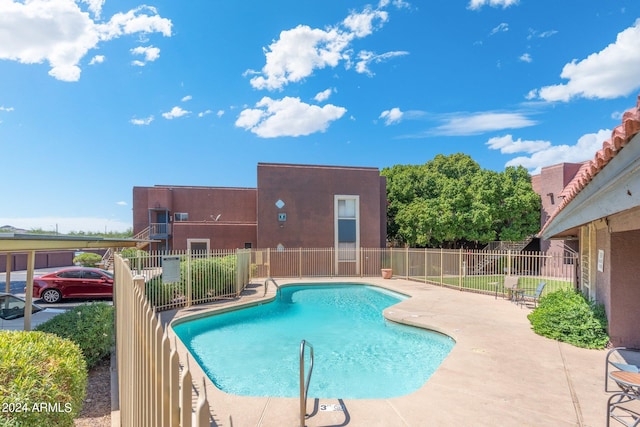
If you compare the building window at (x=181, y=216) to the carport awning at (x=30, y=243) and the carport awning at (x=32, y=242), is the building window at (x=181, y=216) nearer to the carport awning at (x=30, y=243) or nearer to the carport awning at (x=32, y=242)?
the carport awning at (x=30, y=243)

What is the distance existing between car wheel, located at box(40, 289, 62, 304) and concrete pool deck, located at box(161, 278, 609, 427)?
362 inches

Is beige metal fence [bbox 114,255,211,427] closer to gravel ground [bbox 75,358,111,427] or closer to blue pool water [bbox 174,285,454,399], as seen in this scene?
gravel ground [bbox 75,358,111,427]

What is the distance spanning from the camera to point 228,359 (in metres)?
7.65

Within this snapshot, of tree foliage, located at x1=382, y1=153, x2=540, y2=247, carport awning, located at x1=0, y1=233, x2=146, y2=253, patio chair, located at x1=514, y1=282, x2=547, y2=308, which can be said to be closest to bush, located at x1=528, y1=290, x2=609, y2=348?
patio chair, located at x1=514, y1=282, x2=547, y2=308

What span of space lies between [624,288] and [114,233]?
39282 mm

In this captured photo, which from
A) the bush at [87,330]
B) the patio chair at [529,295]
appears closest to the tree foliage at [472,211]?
the patio chair at [529,295]

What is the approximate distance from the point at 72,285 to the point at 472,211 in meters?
24.3

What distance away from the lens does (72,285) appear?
13125 mm

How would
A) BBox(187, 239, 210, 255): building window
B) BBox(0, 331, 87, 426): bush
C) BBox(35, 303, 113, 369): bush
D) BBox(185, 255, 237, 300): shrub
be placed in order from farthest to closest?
BBox(187, 239, 210, 255): building window → BBox(185, 255, 237, 300): shrub → BBox(35, 303, 113, 369): bush → BBox(0, 331, 87, 426): bush

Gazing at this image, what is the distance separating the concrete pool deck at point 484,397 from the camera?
4121 millimetres

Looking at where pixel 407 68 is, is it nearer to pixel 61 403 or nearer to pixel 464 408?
pixel 464 408

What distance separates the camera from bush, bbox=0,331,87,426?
8.86 feet

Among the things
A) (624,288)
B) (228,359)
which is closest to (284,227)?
(228,359)

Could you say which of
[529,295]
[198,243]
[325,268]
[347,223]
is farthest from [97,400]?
[347,223]
